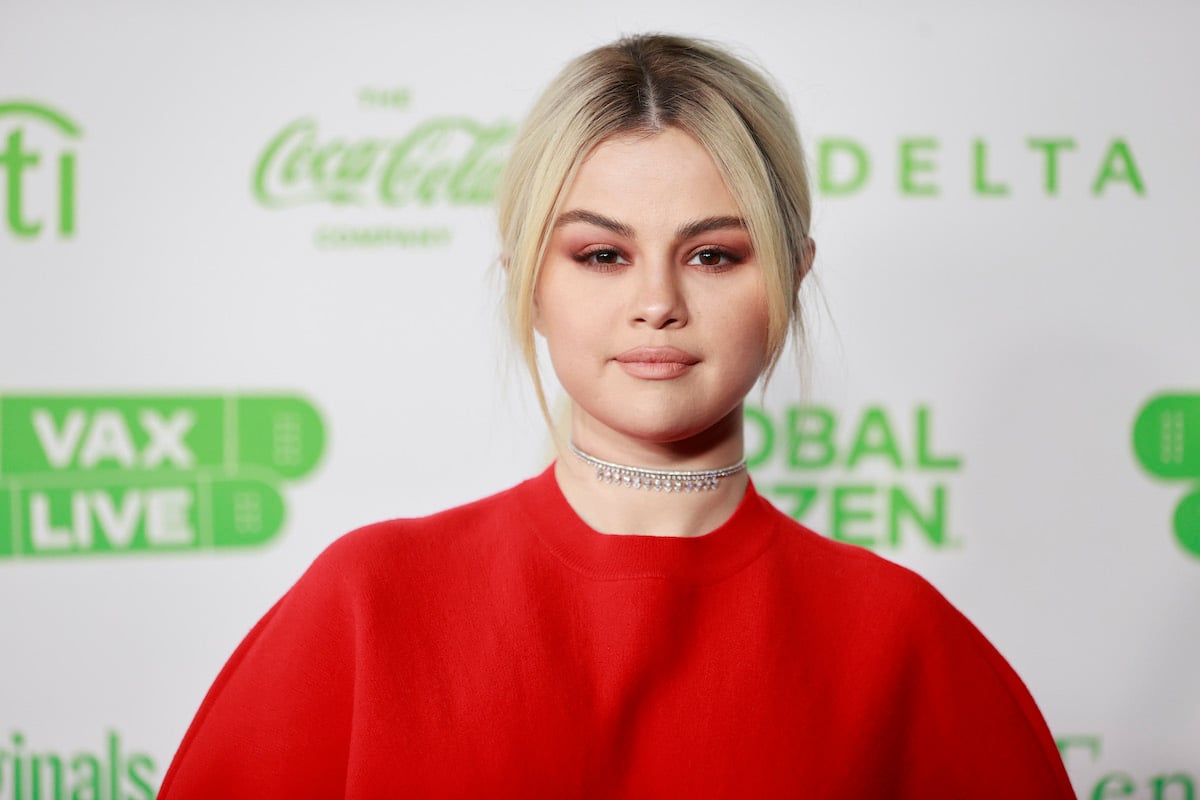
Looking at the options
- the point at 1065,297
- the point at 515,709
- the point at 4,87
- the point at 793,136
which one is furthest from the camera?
the point at 1065,297

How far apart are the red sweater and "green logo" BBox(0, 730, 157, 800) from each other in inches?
45.8

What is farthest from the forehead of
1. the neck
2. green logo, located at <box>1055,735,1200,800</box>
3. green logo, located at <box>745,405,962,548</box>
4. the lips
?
green logo, located at <box>1055,735,1200,800</box>

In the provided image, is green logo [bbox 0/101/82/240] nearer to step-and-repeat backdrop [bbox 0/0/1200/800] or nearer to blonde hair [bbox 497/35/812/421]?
step-and-repeat backdrop [bbox 0/0/1200/800]

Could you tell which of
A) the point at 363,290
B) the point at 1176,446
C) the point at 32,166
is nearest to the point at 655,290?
the point at 363,290

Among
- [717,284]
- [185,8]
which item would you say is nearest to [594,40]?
[185,8]

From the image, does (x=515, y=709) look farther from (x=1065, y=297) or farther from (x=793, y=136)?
(x=1065, y=297)

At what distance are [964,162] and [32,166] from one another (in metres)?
1.86

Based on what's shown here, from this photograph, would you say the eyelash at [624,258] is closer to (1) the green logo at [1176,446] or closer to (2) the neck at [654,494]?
(2) the neck at [654,494]

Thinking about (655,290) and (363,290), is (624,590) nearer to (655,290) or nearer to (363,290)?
(655,290)

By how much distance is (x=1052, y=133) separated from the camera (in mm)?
2387

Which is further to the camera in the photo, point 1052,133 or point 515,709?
point 1052,133

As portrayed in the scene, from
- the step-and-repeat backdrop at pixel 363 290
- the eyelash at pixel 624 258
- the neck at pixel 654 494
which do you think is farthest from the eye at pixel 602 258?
the step-and-repeat backdrop at pixel 363 290

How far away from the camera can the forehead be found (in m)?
1.19

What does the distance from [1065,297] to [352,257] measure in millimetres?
1464
